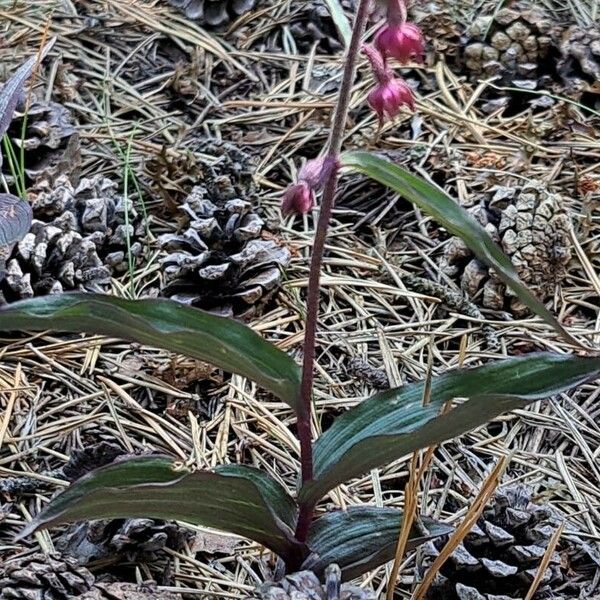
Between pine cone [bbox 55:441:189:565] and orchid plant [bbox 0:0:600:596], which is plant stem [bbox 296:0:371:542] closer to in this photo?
orchid plant [bbox 0:0:600:596]

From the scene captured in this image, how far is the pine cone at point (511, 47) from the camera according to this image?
2.29 m

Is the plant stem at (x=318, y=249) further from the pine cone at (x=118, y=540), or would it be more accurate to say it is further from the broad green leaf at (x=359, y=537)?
the pine cone at (x=118, y=540)

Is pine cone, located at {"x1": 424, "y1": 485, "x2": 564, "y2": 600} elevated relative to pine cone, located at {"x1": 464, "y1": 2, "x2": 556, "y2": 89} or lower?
lower

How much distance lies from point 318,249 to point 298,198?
0.21ft

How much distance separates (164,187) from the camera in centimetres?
192

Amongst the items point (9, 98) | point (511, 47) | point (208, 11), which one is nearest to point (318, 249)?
point (9, 98)

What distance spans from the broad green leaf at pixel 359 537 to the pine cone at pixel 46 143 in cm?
105

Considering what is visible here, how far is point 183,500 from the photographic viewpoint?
1.07 m

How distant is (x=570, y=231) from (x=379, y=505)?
71 cm

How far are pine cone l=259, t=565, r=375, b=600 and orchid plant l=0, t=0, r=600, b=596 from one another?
0.08 meters

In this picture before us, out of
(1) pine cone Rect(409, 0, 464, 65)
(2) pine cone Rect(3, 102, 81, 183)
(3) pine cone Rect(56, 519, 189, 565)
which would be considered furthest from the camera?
(1) pine cone Rect(409, 0, 464, 65)

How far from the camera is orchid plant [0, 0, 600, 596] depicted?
3.27 ft

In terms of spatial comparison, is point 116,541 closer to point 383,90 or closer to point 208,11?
point 383,90

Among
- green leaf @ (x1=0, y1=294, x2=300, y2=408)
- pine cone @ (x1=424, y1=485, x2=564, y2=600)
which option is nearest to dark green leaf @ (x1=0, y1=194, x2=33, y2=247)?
green leaf @ (x1=0, y1=294, x2=300, y2=408)
